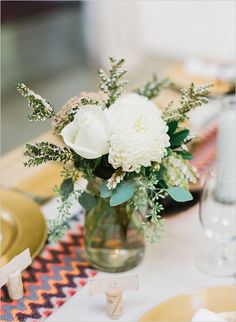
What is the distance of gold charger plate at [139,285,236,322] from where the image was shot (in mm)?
974

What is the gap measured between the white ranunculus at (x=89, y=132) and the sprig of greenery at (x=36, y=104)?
0.16 ft

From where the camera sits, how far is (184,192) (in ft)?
3.25

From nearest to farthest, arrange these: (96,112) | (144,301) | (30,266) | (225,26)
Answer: (96,112)
(144,301)
(30,266)
(225,26)

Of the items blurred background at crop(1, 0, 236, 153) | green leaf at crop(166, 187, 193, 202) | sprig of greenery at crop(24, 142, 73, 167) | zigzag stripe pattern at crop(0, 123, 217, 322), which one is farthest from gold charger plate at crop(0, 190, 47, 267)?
blurred background at crop(1, 0, 236, 153)

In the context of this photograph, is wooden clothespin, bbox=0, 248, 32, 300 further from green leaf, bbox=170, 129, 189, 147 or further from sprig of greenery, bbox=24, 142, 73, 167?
green leaf, bbox=170, 129, 189, 147

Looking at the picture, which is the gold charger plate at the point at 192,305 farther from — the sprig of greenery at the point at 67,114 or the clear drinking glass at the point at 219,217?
the sprig of greenery at the point at 67,114

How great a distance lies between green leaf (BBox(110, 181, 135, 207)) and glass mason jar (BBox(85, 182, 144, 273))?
0.44 feet

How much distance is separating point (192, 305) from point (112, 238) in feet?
0.75

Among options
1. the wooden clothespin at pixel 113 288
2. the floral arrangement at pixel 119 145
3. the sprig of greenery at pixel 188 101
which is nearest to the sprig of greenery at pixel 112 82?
the floral arrangement at pixel 119 145

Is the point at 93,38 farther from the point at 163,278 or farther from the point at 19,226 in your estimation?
the point at 163,278

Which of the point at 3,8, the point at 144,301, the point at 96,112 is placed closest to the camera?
the point at 96,112

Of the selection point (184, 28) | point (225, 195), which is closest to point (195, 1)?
point (184, 28)

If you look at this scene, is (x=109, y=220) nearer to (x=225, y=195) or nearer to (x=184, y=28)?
(x=225, y=195)

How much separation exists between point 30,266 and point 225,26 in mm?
3846
